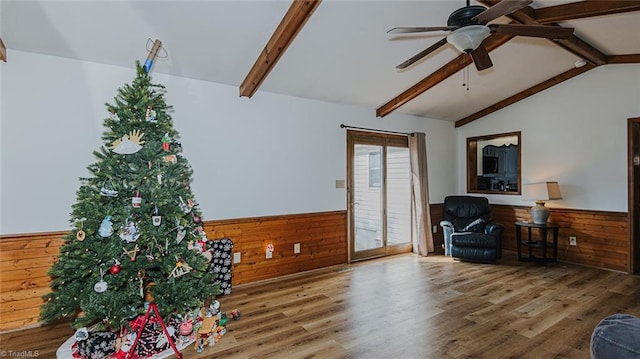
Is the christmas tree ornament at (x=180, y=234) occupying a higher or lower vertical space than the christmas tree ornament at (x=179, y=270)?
higher

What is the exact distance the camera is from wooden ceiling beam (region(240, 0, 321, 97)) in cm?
265

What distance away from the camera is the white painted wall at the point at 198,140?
2850 millimetres

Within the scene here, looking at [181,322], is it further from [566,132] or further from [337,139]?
[566,132]

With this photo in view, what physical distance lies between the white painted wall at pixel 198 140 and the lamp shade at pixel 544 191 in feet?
6.85

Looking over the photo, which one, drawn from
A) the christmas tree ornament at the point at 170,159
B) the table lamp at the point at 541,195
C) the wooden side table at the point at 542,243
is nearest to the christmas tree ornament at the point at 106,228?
the christmas tree ornament at the point at 170,159

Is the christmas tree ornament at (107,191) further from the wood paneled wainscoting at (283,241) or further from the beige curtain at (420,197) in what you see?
the beige curtain at (420,197)

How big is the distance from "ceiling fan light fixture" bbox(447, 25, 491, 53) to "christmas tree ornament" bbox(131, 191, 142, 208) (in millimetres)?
2741

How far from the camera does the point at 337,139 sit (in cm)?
483

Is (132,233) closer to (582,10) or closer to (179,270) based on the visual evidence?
(179,270)

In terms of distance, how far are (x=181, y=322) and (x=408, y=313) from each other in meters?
2.11

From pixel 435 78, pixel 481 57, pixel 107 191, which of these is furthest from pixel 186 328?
pixel 435 78

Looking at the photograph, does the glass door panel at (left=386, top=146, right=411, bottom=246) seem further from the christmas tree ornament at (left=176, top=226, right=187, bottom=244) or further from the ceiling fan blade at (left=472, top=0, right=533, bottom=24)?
the christmas tree ornament at (left=176, top=226, right=187, bottom=244)

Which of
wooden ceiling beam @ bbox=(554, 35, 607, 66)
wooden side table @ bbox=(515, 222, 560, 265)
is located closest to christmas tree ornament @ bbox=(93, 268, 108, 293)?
wooden ceiling beam @ bbox=(554, 35, 607, 66)

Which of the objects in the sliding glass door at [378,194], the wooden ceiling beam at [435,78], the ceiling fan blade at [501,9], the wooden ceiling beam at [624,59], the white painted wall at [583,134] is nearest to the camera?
the ceiling fan blade at [501,9]
